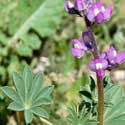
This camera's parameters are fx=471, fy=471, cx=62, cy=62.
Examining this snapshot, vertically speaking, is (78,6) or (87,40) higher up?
(78,6)

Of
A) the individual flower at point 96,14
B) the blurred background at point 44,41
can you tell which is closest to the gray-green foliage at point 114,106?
the individual flower at point 96,14

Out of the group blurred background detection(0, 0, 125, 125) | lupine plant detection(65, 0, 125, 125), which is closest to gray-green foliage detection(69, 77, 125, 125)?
lupine plant detection(65, 0, 125, 125)

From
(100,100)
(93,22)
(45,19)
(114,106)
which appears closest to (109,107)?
(114,106)

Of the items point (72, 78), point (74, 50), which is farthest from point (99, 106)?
point (72, 78)

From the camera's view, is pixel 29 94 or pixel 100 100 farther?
pixel 29 94

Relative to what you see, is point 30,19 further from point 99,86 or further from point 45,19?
point 99,86

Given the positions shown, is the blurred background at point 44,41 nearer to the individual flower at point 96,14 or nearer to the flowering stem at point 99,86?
the flowering stem at point 99,86

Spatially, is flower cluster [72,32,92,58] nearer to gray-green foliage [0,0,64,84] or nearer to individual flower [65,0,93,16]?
individual flower [65,0,93,16]
